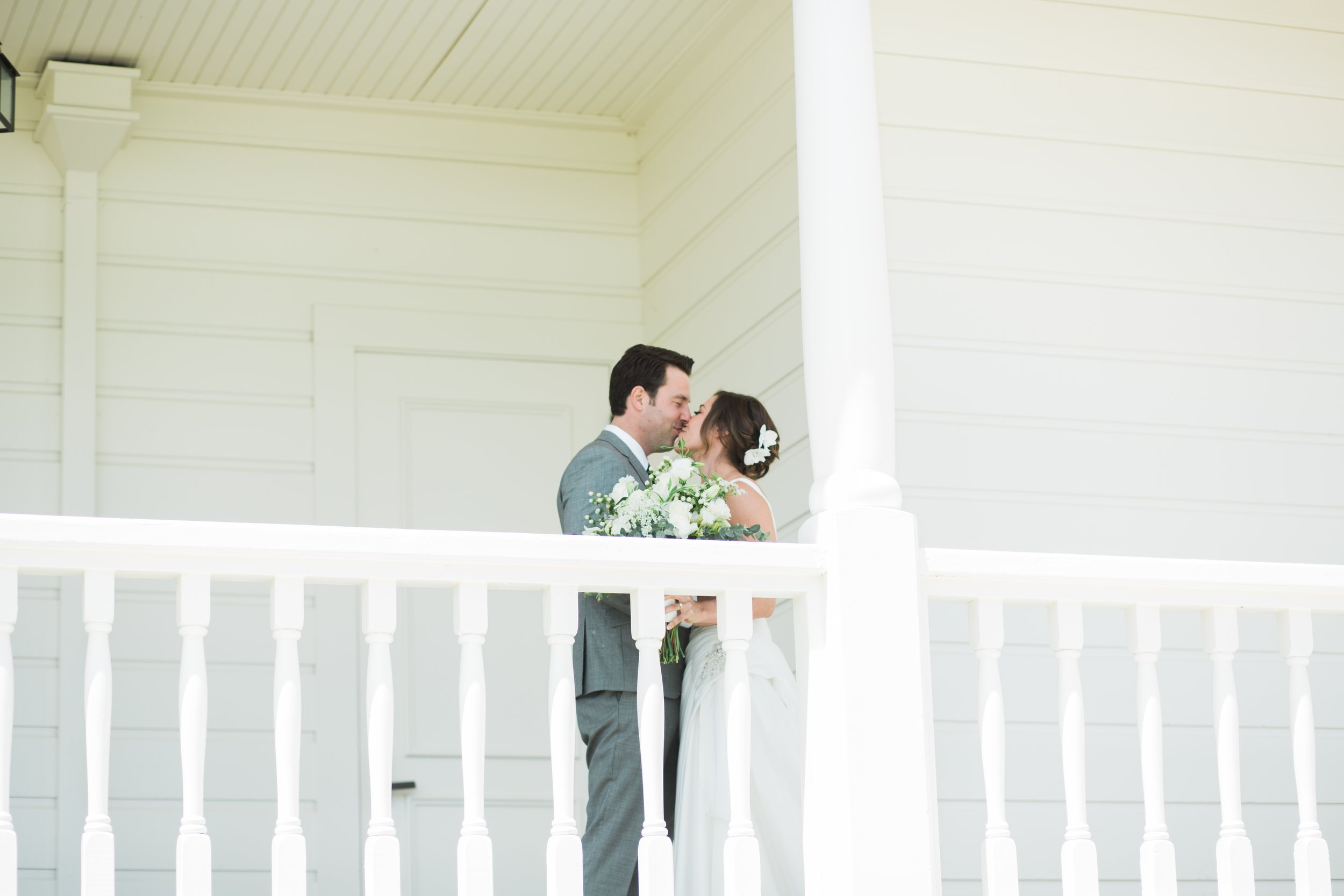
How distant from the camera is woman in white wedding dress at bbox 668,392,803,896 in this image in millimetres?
3818

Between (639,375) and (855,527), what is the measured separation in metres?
1.14

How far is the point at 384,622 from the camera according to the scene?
3.04 m

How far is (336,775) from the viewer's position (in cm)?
525

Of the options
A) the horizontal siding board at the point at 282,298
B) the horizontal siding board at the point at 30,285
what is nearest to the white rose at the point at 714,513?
the horizontal siding board at the point at 282,298

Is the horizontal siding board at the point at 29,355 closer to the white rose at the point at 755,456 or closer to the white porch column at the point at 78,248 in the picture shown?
the white porch column at the point at 78,248

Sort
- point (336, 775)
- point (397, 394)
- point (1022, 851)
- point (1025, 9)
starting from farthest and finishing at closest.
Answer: point (397, 394), point (336, 775), point (1025, 9), point (1022, 851)

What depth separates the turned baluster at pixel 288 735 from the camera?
286 cm

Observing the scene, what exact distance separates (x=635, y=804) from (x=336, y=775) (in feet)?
5.58

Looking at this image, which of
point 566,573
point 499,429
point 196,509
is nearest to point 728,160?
point 499,429

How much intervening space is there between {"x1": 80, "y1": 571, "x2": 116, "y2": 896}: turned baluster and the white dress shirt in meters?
→ 1.52

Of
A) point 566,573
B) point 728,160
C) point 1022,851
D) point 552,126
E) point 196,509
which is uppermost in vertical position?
point 552,126

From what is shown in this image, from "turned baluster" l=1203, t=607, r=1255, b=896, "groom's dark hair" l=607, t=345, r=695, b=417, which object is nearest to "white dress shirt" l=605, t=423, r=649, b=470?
"groom's dark hair" l=607, t=345, r=695, b=417

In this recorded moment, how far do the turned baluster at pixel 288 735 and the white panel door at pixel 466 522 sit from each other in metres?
2.39

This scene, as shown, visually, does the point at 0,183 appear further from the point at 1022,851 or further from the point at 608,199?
the point at 1022,851
